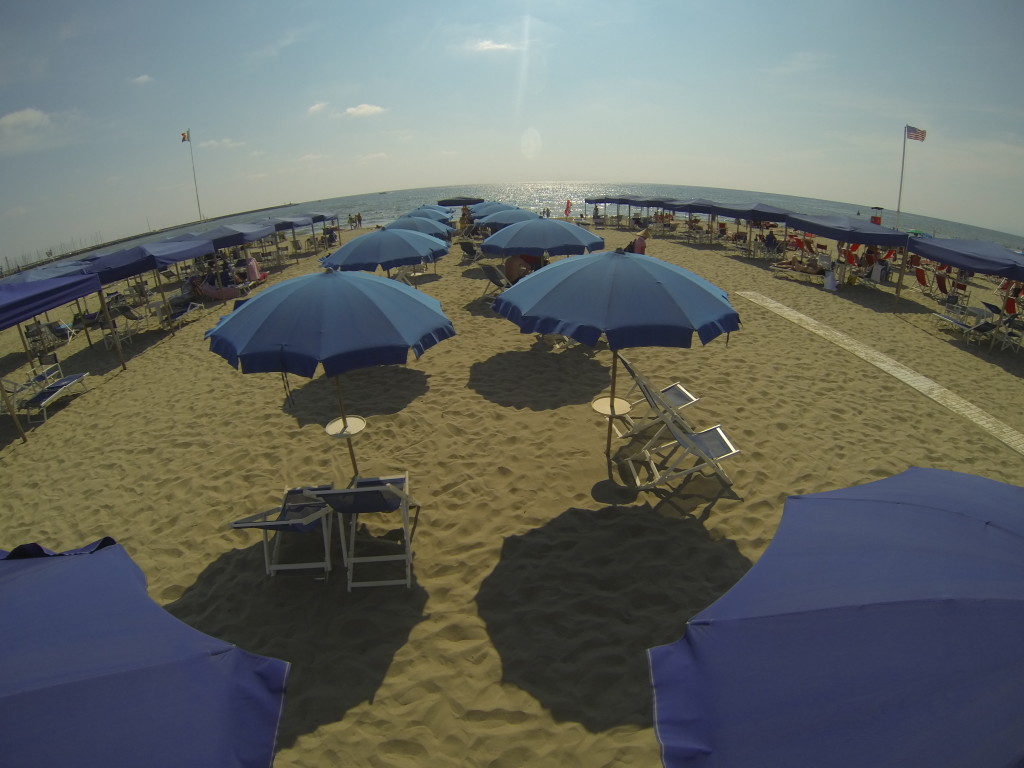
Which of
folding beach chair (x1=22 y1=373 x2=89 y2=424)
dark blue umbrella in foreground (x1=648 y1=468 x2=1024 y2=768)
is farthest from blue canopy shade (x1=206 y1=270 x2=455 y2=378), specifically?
folding beach chair (x1=22 y1=373 x2=89 y2=424)

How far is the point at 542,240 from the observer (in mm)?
8742

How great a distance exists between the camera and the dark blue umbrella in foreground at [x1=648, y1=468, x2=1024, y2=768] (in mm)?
1354

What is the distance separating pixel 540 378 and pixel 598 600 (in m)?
4.08

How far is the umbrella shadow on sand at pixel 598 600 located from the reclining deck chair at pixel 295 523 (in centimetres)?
137

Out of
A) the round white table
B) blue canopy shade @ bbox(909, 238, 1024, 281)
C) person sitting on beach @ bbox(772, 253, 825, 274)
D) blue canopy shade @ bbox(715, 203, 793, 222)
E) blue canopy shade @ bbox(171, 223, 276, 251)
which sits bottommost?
the round white table

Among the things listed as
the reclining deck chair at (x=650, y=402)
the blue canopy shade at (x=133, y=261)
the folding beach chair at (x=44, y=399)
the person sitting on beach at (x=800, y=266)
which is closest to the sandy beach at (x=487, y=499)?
the folding beach chair at (x=44, y=399)

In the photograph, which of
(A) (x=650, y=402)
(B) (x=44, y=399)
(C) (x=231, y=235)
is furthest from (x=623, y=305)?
(C) (x=231, y=235)

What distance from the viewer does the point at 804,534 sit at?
2.21 metres

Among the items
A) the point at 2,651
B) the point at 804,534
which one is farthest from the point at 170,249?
the point at 804,534

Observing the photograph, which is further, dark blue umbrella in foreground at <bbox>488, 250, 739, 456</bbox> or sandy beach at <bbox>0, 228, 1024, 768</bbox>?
dark blue umbrella in foreground at <bbox>488, 250, 739, 456</bbox>

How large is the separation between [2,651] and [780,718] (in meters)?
2.59

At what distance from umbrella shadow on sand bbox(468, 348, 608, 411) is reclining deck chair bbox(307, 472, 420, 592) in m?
2.68

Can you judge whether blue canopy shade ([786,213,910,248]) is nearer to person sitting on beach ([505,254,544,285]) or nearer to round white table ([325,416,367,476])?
person sitting on beach ([505,254,544,285])

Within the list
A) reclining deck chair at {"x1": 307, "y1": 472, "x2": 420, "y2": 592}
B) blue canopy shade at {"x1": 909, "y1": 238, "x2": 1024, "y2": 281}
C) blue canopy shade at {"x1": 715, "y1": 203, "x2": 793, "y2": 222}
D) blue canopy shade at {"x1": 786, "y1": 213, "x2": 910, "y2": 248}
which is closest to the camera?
reclining deck chair at {"x1": 307, "y1": 472, "x2": 420, "y2": 592}
